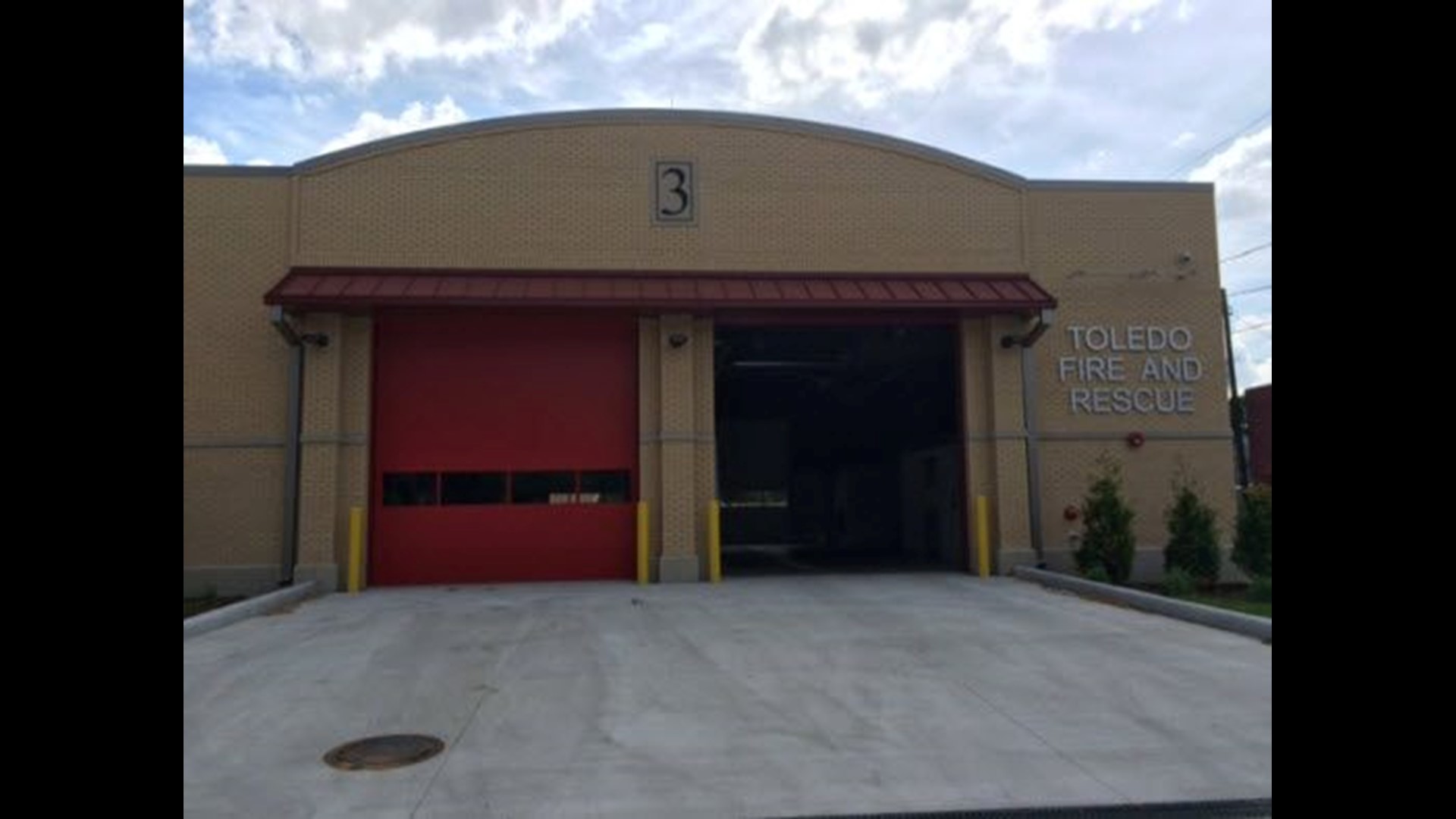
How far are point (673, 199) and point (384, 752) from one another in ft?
46.2

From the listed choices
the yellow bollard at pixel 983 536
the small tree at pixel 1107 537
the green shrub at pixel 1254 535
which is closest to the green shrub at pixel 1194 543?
the green shrub at pixel 1254 535

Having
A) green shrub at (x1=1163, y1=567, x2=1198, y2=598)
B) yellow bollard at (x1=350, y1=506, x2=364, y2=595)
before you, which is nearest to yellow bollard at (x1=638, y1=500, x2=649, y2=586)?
yellow bollard at (x1=350, y1=506, x2=364, y2=595)

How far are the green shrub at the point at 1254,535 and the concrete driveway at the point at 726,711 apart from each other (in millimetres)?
4576

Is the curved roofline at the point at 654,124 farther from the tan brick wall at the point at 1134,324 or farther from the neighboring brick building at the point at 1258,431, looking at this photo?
the neighboring brick building at the point at 1258,431

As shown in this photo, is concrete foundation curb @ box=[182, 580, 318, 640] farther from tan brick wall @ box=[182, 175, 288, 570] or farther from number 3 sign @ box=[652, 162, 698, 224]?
number 3 sign @ box=[652, 162, 698, 224]

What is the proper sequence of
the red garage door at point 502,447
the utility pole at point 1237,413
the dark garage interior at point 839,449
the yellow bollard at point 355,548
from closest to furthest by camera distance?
the yellow bollard at point 355,548
the red garage door at point 502,447
the dark garage interior at point 839,449
the utility pole at point 1237,413

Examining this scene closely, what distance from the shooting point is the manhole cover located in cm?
712

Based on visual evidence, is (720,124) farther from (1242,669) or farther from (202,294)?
(1242,669)

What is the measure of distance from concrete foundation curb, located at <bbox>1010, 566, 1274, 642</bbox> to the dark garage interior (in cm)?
281

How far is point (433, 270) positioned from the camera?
63.7 feet

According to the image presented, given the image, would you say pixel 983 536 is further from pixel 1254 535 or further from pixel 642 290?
pixel 642 290

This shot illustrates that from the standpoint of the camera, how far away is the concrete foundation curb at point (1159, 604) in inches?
484

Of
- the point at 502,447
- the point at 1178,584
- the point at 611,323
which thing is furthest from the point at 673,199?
the point at 1178,584
